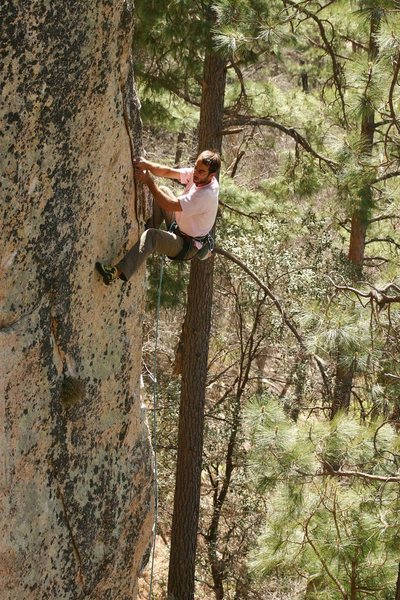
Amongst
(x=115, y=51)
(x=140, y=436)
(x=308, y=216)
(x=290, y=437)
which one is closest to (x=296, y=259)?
(x=308, y=216)

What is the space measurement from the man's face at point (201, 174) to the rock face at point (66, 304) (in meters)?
0.46

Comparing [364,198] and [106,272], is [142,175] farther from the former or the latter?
[364,198]

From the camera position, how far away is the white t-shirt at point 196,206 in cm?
564

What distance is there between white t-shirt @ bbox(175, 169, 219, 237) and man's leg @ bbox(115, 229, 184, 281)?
0.40 feet

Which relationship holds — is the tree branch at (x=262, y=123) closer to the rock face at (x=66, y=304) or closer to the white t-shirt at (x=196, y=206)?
the white t-shirt at (x=196, y=206)

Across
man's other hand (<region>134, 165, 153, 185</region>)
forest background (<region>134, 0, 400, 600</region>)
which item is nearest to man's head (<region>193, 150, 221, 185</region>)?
man's other hand (<region>134, 165, 153, 185</region>)

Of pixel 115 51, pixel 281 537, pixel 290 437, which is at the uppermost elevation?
pixel 115 51

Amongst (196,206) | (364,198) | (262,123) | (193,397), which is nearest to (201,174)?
(196,206)

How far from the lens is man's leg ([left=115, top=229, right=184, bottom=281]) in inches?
202

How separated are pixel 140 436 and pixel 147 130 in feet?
31.3

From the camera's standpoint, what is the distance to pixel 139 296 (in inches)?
221

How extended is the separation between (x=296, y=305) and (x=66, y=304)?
6450 millimetres

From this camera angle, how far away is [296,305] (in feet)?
35.9

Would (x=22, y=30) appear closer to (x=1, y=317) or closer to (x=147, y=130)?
(x=1, y=317)
